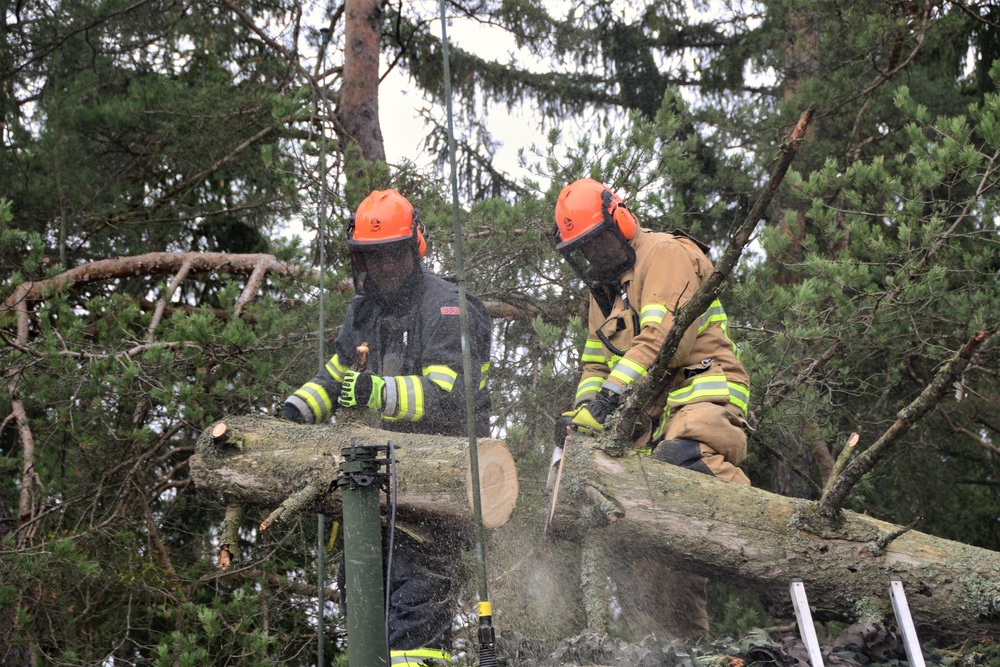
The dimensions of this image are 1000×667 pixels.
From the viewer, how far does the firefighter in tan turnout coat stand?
165 inches

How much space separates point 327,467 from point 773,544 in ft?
5.98

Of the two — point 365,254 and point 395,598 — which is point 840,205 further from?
point 395,598

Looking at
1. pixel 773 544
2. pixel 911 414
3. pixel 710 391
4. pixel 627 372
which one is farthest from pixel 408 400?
pixel 911 414

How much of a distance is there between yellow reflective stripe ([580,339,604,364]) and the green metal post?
70.1 inches

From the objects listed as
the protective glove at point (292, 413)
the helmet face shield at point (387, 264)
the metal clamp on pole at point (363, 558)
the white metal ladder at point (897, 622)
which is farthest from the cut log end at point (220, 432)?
the white metal ladder at point (897, 622)

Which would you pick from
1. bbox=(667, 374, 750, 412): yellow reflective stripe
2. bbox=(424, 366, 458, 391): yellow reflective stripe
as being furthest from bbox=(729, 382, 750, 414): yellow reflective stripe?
bbox=(424, 366, 458, 391): yellow reflective stripe

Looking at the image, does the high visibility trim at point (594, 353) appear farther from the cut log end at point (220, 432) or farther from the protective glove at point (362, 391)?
the cut log end at point (220, 432)

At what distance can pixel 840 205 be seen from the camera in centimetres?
741

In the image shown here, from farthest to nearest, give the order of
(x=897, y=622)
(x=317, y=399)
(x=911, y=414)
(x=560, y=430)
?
(x=317, y=399), (x=560, y=430), (x=897, y=622), (x=911, y=414)

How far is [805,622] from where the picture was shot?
3441 millimetres

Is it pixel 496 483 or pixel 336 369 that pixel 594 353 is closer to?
pixel 496 483

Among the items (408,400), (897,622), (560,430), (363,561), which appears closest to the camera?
(363,561)

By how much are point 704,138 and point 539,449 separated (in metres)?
3.76

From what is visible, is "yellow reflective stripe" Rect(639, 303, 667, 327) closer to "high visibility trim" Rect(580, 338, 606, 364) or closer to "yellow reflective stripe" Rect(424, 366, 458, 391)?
"high visibility trim" Rect(580, 338, 606, 364)
